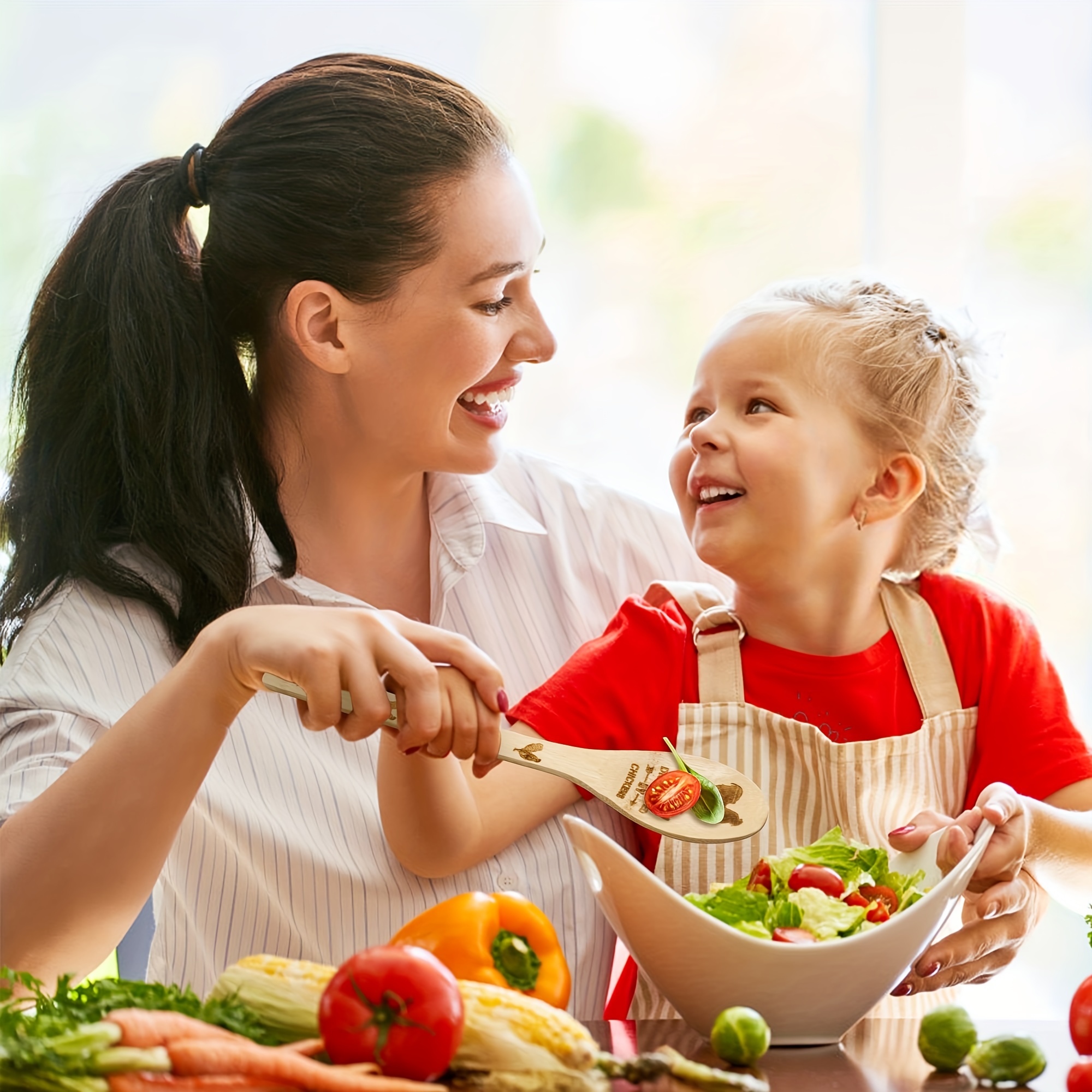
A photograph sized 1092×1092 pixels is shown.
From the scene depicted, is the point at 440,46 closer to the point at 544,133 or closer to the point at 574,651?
the point at 544,133

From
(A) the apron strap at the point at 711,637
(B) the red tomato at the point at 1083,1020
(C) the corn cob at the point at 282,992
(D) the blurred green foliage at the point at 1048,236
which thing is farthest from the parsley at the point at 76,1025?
(D) the blurred green foliage at the point at 1048,236

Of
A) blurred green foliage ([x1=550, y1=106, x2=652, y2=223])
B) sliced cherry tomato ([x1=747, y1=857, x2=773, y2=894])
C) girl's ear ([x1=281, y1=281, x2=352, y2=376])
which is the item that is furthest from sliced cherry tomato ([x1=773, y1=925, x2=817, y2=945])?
blurred green foliage ([x1=550, y1=106, x2=652, y2=223])

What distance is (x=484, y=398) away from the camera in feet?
5.38

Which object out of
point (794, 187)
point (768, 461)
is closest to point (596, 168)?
point (794, 187)

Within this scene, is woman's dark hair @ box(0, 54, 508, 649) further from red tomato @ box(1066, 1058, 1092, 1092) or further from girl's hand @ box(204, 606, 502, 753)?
red tomato @ box(1066, 1058, 1092, 1092)

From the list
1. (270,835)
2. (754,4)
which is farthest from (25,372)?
(754,4)

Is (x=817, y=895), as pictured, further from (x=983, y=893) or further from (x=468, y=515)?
(x=468, y=515)

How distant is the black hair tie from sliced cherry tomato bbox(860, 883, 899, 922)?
47.7 inches

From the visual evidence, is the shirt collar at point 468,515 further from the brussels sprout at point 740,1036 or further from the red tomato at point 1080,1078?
the red tomato at point 1080,1078

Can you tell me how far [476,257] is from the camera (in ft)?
5.15

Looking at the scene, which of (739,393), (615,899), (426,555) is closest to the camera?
(615,899)

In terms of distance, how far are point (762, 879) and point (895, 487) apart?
2.14 feet

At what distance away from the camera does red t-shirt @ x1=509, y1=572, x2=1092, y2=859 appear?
147cm

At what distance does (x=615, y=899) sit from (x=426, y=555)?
0.88m
